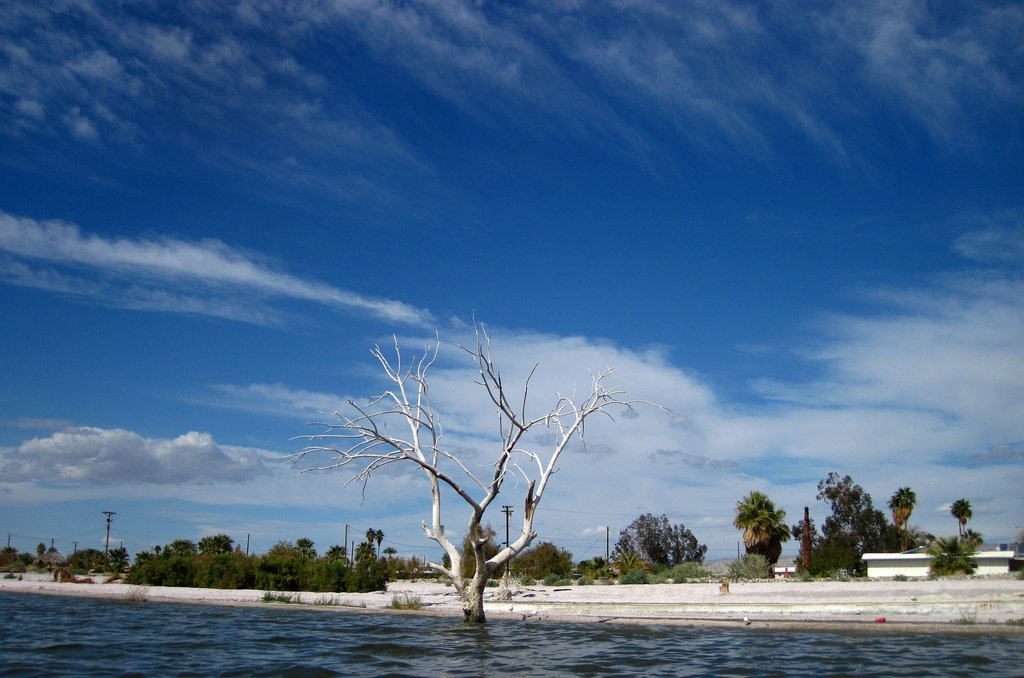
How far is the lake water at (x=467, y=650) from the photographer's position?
45.5ft

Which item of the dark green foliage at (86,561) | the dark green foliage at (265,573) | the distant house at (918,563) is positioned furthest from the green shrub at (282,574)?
the dark green foliage at (86,561)

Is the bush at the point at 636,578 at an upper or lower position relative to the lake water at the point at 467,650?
lower

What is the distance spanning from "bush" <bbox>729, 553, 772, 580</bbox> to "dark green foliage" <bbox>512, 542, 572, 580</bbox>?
39.4 feet

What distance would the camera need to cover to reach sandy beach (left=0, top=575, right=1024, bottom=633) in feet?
63.1

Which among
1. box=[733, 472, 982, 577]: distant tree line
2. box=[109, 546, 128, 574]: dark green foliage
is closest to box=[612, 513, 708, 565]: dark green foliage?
box=[733, 472, 982, 577]: distant tree line

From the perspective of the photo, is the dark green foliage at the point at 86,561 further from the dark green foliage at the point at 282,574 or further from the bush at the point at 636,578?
the bush at the point at 636,578

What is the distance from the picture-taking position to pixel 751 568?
1583 inches

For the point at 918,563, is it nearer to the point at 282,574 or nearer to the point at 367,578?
the point at 367,578

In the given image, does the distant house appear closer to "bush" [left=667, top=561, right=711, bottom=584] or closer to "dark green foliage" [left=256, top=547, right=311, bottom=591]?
"bush" [left=667, top=561, right=711, bottom=584]

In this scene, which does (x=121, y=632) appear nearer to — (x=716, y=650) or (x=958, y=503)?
(x=716, y=650)

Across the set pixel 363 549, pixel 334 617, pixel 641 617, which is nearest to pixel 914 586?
pixel 641 617

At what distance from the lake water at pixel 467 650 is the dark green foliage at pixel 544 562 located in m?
27.1

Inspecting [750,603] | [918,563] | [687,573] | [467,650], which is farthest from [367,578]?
[918,563]

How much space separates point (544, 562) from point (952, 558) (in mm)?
24701
